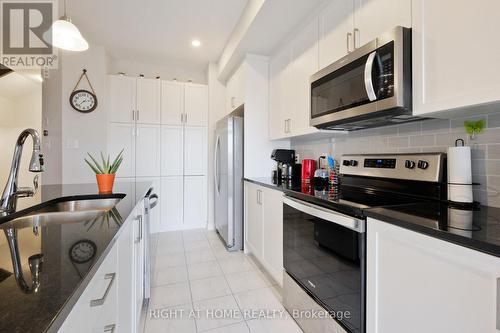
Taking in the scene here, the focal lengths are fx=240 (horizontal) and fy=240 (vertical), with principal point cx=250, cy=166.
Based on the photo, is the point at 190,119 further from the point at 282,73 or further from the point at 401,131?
the point at 401,131

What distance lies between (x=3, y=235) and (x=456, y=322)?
4.82 feet

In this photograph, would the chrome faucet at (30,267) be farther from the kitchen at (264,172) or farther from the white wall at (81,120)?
the white wall at (81,120)

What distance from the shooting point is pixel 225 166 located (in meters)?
2.98

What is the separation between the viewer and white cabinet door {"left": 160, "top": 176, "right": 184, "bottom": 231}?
3.65 meters

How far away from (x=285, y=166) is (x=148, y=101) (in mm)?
2335

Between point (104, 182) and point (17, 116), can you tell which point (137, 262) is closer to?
point (104, 182)

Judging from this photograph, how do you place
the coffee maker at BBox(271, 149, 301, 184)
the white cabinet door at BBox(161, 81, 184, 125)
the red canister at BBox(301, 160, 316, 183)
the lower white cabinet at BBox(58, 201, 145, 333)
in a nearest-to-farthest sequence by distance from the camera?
the lower white cabinet at BBox(58, 201, 145, 333) < the red canister at BBox(301, 160, 316, 183) < the coffee maker at BBox(271, 149, 301, 184) < the white cabinet door at BBox(161, 81, 184, 125)

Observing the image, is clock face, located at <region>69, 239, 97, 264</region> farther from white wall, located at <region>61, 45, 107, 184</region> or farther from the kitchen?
white wall, located at <region>61, 45, 107, 184</region>

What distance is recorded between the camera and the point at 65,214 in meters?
1.28

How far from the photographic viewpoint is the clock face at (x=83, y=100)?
10.4 ft

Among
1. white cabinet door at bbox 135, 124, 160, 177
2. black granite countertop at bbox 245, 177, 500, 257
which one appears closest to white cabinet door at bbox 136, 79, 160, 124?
white cabinet door at bbox 135, 124, 160, 177

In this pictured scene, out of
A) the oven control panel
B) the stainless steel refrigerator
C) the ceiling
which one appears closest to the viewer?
the oven control panel

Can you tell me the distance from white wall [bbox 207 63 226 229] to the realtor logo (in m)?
1.95

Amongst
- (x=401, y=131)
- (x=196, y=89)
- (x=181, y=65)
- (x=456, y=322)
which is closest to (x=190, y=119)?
(x=196, y=89)
